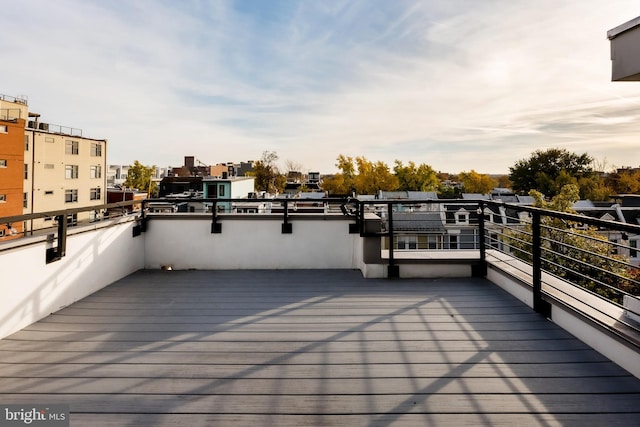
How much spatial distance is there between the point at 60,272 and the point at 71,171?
28375 mm

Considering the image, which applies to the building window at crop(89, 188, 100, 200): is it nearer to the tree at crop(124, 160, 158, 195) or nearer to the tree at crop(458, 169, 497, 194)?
the tree at crop(124, 160, 158, 195)

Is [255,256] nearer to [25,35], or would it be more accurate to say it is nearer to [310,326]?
[310,326]

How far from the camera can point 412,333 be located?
92.0 inches

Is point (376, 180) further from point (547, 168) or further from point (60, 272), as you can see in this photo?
point (60, 272)

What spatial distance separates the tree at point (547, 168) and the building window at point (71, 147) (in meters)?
Answer: 45.7

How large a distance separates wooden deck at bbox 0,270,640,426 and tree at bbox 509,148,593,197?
137 feet

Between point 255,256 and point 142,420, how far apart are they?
305 cm

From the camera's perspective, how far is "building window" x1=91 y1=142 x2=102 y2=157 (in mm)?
26766

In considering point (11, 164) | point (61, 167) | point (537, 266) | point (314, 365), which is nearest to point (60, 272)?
point (314, 365)

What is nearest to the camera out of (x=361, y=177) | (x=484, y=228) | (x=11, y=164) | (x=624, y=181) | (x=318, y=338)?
(x=318, y=338)

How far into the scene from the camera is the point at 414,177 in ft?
136

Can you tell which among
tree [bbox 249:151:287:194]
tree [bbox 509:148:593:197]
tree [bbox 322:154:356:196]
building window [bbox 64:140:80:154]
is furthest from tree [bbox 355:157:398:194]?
building window [bbox 64:140:80:154]

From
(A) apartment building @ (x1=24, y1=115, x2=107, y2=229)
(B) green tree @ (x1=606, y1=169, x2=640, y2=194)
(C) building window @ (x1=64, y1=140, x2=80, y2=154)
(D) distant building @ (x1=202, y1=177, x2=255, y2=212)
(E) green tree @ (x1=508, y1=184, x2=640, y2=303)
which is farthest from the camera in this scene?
(B) green tree @ (x1=606, y1=169, x2=640, y2=194)

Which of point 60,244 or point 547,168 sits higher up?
point 547,168
